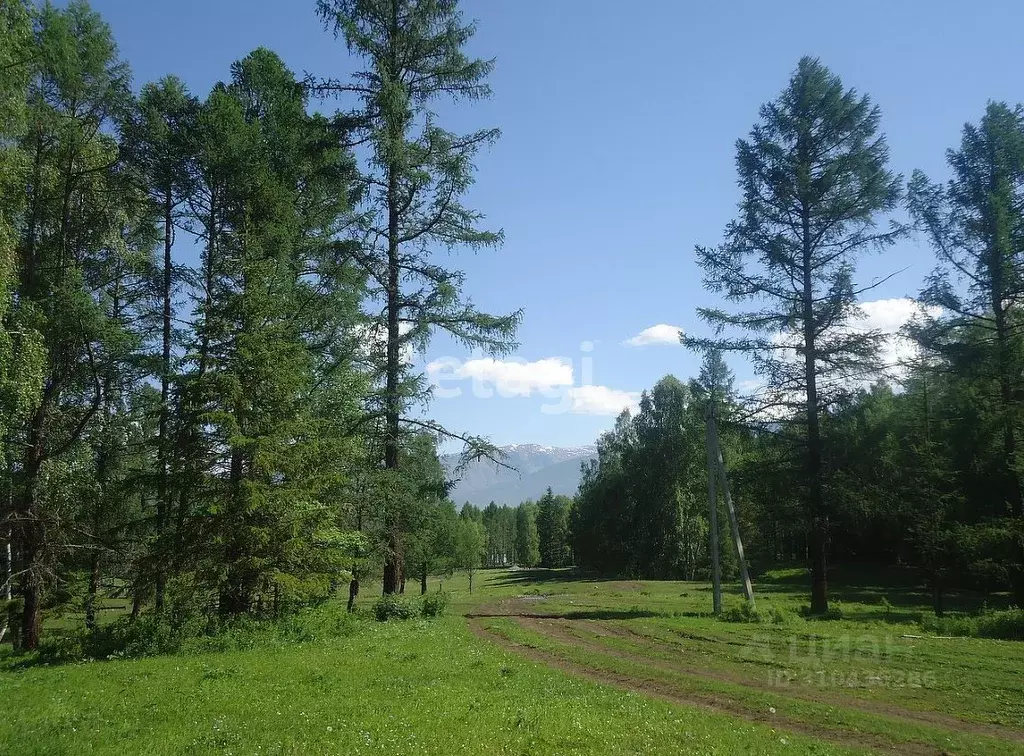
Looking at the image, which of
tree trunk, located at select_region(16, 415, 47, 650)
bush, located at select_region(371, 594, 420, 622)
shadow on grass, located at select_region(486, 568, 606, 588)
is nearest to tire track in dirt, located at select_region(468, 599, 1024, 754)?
bush, located at select_region(371, 594, 420, 622)

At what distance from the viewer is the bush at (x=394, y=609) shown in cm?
1844

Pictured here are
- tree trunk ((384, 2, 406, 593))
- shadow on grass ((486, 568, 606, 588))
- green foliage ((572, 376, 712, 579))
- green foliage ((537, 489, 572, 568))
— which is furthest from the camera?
green foliage ((537, 489, 572, 568))

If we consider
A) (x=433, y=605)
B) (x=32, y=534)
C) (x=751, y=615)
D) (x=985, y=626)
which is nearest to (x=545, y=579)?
(x=433, y=605)

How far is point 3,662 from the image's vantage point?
48.2 feet

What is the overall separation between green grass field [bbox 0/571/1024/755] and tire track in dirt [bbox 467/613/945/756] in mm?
42

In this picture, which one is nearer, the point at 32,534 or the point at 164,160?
the point at 32,534

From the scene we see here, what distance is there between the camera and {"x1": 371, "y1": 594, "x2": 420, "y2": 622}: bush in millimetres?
18438

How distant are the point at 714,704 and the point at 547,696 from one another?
101 inches

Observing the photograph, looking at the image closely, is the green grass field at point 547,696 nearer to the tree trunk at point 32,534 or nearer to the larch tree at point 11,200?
the tree trunk at point 32,534

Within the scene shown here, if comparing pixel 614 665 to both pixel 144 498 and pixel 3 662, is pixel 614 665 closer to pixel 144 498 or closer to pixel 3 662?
pixel 3 662

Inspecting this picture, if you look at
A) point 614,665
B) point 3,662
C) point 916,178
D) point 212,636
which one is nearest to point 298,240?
point 212,636

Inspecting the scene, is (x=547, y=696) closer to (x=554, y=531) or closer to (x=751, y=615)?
(x=751, y=615)

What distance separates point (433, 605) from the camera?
64.1 ft

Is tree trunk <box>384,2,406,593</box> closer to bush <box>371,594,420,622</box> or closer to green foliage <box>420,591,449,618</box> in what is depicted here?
bush <box>371,594,420,622</box>
